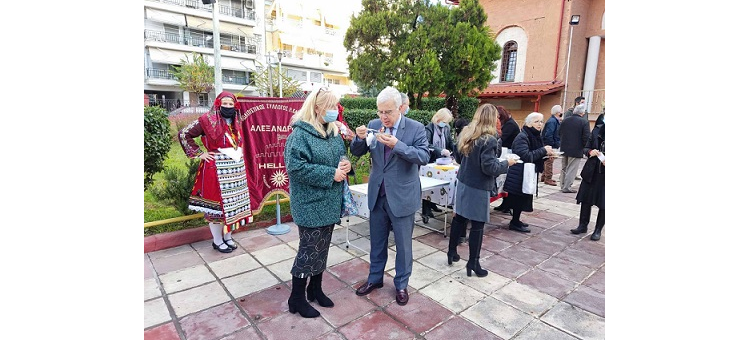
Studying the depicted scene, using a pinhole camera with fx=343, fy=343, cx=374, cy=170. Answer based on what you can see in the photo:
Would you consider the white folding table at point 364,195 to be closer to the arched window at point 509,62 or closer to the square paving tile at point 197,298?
the square paving tile at point 197,298

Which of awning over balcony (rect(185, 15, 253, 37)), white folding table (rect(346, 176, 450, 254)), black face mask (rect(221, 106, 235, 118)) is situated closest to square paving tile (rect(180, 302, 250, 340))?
white folding table (rect(346, 176, 450, 254))

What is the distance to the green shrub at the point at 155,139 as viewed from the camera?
400 cm

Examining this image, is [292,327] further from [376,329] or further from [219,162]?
[219,162]

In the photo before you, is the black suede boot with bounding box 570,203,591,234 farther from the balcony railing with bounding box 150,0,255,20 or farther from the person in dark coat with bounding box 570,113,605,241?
the balcony railing with bounding box 150,0,255,20

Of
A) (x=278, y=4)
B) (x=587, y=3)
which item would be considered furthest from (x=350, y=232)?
(x=278, y=4)

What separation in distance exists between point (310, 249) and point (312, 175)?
593mm

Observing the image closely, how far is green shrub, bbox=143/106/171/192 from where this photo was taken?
400cm

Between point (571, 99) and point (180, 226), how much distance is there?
15.5 metres

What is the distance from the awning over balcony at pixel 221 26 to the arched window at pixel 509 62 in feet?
77.0

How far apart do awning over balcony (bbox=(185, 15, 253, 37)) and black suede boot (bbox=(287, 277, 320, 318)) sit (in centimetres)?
3100

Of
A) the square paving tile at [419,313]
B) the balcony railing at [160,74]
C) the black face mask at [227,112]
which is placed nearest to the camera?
the square paving tile at [419,313]

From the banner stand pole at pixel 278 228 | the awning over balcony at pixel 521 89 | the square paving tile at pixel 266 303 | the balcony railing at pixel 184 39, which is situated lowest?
the square paving tile at pixel 266 303

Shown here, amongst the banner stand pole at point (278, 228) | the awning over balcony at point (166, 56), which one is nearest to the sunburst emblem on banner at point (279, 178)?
the banner stand pole at point (278, 228)

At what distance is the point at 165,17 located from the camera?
91.8ft
